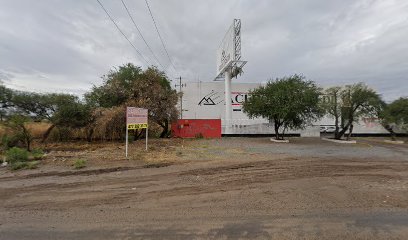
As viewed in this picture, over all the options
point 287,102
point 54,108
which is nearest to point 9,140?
point 54,108

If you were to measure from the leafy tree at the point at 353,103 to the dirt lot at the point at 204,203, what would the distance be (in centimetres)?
1721

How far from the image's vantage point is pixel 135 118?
1416cm

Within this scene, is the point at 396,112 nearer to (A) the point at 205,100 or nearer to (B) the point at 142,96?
(A) the point at 205,100

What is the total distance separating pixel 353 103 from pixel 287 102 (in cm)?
754

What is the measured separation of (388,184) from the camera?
7.73 meters

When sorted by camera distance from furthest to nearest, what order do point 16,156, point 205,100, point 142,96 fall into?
1. point 205,100
2. point 142,96
3. point 16,156

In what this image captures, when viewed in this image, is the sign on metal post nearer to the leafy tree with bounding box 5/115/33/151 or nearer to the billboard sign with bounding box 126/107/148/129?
the billboard sign with bounding box 126/107/148/129

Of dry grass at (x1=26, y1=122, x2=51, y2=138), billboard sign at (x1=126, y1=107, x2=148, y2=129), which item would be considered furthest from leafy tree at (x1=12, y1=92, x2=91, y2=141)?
billboard sign at (x1=126, y1=107, x2=148, y2=129)

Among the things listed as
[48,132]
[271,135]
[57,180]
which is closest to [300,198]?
[57,180]

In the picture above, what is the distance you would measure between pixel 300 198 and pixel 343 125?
24960 mm

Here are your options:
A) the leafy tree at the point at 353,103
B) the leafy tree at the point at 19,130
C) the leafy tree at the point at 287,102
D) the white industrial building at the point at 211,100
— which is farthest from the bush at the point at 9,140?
the leafy tree at the point at 353,103

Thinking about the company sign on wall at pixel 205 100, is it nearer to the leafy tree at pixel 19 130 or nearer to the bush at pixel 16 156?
the leafy tree at pixel 19 130

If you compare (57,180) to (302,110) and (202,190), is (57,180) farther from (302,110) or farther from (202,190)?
(302,110)

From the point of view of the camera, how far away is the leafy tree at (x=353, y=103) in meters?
24.9
